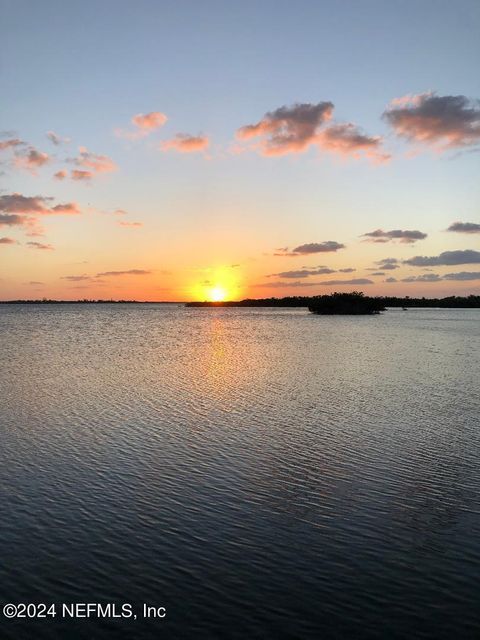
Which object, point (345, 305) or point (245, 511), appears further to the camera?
point (345, 305)

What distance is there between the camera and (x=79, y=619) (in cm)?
984

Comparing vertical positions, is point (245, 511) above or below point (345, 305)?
below

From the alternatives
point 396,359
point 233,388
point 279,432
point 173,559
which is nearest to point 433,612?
point 173,559

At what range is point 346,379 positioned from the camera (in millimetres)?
39469

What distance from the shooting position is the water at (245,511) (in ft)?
33.3

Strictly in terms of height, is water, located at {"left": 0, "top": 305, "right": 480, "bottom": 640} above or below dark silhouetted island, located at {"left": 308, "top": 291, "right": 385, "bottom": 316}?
below

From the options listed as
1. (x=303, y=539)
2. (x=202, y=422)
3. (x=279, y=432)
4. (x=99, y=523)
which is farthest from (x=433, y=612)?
(x=202, y=422)

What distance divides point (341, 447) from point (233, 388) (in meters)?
15.1

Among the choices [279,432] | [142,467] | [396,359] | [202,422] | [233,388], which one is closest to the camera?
[142,467]

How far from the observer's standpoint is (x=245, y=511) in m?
14.8

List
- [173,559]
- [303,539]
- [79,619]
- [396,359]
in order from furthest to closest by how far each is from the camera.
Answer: [396,359]
[303,539]
[173,559]
[79,619]

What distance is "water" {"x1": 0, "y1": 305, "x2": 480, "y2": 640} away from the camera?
10.1 m

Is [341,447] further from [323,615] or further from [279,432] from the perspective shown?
[323,615]

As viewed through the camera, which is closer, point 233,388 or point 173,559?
point 173,559
